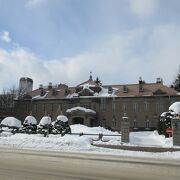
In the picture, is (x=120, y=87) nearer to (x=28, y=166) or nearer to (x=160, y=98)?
(x=160, y=98)

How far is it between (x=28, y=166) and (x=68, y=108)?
59328mm

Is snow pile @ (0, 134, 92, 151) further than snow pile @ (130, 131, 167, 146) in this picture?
No

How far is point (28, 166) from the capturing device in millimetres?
12789

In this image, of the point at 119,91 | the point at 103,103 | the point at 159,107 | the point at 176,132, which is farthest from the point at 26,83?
the point at 176,132

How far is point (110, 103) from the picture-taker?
6912 centimetres

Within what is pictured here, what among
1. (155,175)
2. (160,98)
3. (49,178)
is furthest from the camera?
(160,98)

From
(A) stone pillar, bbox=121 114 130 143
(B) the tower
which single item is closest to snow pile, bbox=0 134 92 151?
(A) stone pillar, bbox=121 114 130 143

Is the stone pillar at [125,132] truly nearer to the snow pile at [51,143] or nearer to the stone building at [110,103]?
the snow pile at [51,143]

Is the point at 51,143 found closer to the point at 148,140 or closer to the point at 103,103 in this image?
the point at 148,140

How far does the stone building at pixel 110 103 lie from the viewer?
65438 millimetres

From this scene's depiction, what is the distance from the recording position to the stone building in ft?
215

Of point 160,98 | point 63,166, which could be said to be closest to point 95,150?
point 63,166

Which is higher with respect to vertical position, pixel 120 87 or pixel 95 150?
pixel 120 87

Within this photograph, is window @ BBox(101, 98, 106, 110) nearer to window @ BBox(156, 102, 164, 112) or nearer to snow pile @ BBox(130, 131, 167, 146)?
window @ BBox(156, 102, 164, 112)
